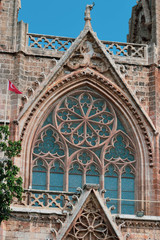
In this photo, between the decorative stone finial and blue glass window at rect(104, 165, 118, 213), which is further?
the decorative stone finial

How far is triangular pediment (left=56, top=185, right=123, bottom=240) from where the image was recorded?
86.1 feet

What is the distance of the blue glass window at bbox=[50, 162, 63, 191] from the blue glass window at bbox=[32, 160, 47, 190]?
250mm

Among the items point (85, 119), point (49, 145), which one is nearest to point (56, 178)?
point (49, 145)

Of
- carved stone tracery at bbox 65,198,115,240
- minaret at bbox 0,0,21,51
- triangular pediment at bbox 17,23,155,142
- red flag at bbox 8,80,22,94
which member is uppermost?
minaret at bbox 0,0,21,51

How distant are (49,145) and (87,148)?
1314 mm

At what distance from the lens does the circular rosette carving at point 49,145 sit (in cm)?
2959

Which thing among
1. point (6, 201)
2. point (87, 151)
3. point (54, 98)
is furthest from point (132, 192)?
point (6, 201)

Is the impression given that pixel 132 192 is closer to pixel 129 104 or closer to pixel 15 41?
pixel 129 104

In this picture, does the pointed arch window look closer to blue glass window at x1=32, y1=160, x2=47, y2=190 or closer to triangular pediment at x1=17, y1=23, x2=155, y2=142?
blue glass window at x1=32, y1=160, x2=47, y2=190

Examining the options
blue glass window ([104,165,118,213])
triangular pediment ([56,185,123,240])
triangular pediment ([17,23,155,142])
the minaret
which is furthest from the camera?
the minaret

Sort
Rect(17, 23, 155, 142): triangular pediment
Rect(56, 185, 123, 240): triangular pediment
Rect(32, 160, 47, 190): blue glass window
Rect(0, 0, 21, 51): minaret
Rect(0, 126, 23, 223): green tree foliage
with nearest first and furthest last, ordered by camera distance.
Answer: Rect(0, 126, 23, 223): green tree foliage < Rect(56, 185, 123, 240): triangular pediment < Rect(32, 160, 47, 190): blue glass window < Rect(17, 23, 155, 142): triangular pediment < Rect(0, 0, 21, 51): minaret

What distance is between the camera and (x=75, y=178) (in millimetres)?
29562

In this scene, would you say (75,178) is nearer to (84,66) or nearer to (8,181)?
(84,66)

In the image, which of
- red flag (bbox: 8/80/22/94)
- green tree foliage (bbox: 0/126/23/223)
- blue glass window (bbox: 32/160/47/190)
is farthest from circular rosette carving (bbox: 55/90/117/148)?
green tree foliage (bbox: 0/126/23/223)
